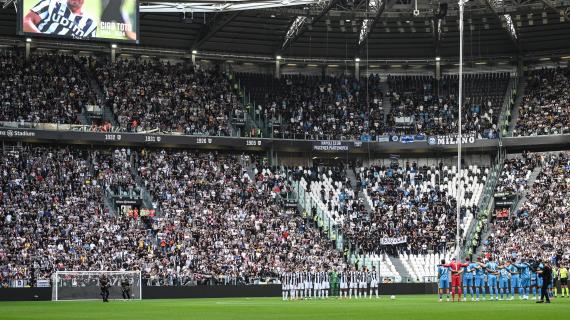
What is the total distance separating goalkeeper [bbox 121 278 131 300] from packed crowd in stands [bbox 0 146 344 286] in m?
2.39

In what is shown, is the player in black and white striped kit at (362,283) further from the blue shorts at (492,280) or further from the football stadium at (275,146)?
the blue shorts at (492,280)

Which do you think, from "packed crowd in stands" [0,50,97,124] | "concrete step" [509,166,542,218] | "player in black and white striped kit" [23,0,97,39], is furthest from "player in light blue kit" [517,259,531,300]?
"packed crowd in stands" [0,50,97,124]

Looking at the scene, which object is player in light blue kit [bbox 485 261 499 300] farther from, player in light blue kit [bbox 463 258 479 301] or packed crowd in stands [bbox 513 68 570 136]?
packed crowd in stands [bbox 513 68 570 136]

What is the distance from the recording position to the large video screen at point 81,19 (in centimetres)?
5472

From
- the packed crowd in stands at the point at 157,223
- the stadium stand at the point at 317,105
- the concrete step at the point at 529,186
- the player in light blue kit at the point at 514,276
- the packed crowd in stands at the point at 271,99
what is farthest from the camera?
the stadium stand at the point at 317,105

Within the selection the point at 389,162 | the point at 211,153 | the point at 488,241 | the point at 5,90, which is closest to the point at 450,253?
the point at 488,241

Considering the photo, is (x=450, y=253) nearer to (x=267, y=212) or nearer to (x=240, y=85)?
(x=267, y=212)

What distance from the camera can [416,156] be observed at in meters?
81.2

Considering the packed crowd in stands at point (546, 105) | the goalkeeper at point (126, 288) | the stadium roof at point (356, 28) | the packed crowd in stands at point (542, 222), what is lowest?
the goalkeeper at point (126, 288)

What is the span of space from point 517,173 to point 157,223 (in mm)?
27888

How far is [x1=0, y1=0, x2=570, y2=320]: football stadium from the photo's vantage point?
61969 millimetres

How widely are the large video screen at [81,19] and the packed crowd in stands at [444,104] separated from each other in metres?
30.9

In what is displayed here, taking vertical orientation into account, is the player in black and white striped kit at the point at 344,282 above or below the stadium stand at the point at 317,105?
below

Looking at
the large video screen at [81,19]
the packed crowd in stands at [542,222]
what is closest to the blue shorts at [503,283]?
the packed crowd in stands at [542,222]
